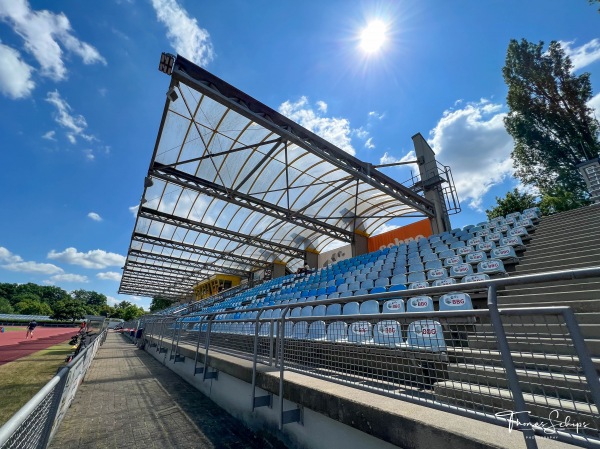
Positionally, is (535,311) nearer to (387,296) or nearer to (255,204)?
(387,296)

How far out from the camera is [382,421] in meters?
1.94

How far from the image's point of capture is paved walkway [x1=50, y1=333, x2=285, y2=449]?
368 centimetres

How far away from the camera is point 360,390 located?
2.54 metres

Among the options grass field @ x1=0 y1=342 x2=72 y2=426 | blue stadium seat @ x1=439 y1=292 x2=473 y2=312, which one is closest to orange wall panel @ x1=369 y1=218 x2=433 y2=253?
blue stadium seat @ x1=439 y1=292 x2=473 y2=312

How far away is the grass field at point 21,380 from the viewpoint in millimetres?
5566

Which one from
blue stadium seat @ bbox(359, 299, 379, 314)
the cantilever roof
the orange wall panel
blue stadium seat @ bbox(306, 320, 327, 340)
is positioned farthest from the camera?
the orange wall panel

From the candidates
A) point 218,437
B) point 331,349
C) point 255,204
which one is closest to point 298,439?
point 331,349

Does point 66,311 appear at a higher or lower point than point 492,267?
higher

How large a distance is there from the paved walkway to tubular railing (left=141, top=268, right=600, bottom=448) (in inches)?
36.1

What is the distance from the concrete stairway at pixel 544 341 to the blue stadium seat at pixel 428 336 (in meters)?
0.14

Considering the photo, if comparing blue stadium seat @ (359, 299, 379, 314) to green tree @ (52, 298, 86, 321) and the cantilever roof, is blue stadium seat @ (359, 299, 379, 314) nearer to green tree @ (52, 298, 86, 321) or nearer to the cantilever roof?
the cantilever roof

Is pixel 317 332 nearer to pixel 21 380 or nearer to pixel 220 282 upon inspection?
pixel 21 380

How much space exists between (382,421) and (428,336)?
30.6 inches

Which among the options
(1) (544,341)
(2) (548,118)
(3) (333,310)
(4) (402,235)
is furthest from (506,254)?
(2) (548,118)
